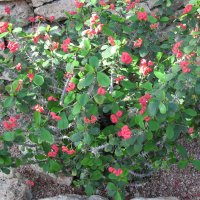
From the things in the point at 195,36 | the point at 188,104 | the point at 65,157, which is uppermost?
the point at 195,36

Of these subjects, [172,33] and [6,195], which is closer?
[6,195]

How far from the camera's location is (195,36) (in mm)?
2520

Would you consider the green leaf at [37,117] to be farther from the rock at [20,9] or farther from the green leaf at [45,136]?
the rock at [20,9]

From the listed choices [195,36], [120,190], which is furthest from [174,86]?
[120,190]

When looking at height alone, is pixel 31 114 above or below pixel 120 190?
above

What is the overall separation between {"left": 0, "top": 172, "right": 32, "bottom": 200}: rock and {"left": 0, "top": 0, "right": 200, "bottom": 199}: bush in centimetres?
25

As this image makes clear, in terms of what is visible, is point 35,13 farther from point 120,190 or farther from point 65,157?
point 120,190

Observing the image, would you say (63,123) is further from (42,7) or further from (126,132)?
(42,7)

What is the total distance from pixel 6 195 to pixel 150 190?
1.00 metres

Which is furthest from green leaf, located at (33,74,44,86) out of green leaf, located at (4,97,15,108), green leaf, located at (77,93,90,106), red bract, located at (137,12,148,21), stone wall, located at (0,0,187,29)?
stone wall, located at (0,0,187,29)

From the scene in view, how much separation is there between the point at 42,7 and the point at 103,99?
200cm

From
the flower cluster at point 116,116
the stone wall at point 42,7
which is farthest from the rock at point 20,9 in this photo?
the flower cluster at point 116,116

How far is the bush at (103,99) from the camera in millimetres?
2088

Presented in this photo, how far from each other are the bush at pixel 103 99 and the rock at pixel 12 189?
25 cm
